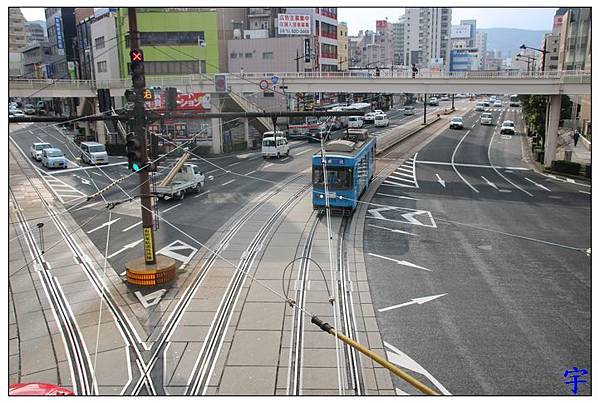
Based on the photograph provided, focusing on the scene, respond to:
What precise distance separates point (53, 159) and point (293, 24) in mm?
43327

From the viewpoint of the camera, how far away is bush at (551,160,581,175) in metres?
35.2

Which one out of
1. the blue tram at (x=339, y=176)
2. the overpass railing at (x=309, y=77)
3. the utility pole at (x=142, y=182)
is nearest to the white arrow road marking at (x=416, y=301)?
the utility pole at (x=142, y=182)

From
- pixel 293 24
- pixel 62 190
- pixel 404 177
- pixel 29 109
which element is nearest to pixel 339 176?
pixel 404 177

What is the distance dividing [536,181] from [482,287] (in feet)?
67.2

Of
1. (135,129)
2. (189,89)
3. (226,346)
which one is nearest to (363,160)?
(135,129)

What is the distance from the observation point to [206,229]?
76.5 feet

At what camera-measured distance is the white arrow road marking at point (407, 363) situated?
35.6 feet

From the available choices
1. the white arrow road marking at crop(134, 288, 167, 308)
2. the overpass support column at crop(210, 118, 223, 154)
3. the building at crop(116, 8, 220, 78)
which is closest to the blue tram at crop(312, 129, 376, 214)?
the white arrow road marking at crop(134, 288, 167, 308)

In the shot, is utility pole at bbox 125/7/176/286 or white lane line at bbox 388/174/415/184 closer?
utility pole at bbox 125/7/176/286

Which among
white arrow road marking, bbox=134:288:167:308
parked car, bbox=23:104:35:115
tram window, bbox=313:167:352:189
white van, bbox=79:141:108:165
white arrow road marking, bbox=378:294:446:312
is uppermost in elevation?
parked car, bbox=23:104:35:115

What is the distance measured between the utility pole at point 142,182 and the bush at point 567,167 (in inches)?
1160

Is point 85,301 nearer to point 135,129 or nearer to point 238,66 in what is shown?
point 135,129

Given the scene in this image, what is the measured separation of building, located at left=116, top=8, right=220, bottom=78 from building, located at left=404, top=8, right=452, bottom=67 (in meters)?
145

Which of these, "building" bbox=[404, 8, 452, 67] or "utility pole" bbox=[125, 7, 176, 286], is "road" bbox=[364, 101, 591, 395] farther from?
"building" bbox=[404, 8, 452, 67]
